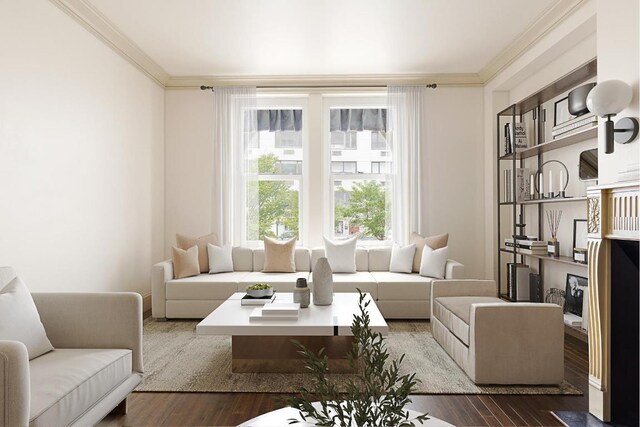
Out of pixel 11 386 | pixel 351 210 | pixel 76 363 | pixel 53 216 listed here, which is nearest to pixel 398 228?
pixel 351 210

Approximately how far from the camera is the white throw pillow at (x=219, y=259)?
17.5 ft

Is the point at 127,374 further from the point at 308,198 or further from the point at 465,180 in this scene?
the point at 465,180

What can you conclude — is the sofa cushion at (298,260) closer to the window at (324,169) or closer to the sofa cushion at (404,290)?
the window at (324,169)

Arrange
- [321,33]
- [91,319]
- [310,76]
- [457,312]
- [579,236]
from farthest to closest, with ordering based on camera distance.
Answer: [310,76]
[321,33]
[579,236]
[457,312]
[91,319]

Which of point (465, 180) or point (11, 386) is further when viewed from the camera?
point (465, 180)

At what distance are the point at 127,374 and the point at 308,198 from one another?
148 inches

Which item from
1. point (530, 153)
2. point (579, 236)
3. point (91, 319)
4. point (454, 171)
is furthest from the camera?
point (454, 171)

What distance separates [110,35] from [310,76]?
2366 millimetres

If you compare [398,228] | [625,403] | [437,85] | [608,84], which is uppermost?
[437,85]

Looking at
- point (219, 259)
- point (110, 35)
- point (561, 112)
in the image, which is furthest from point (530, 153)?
point (110, 35)

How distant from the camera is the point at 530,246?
4.54m

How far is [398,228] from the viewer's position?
5809 millimetres

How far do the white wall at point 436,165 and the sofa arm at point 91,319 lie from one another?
3345 mm

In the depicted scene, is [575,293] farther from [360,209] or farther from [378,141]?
[378,141]
